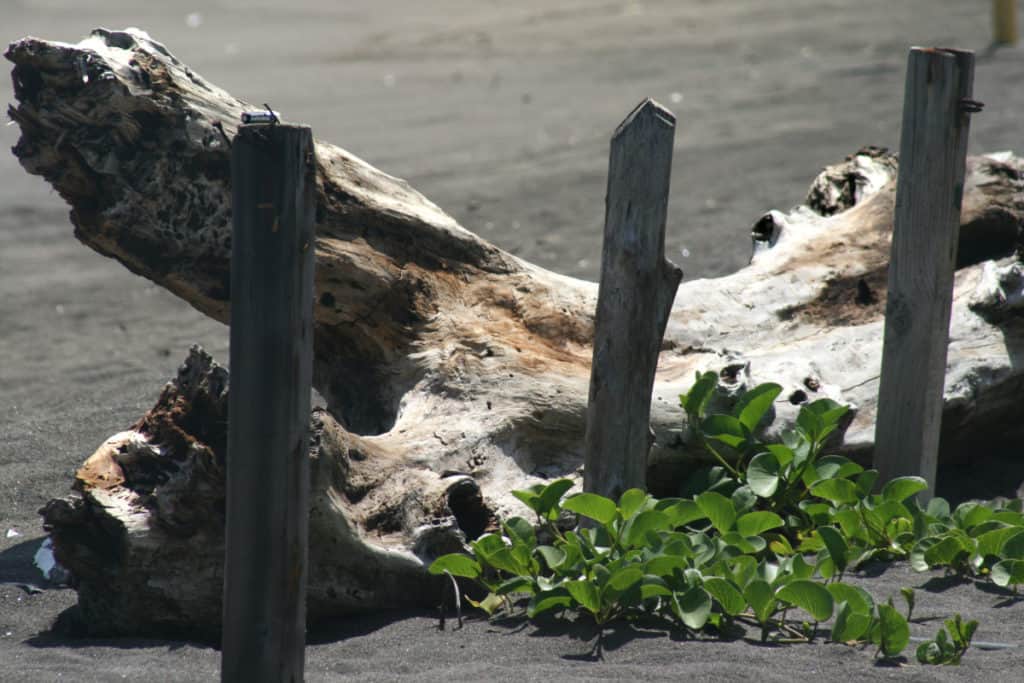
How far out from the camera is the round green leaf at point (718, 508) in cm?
412

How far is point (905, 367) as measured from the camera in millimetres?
4641

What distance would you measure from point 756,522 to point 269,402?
5.97 feet

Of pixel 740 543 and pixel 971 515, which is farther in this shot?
pixel 971 515

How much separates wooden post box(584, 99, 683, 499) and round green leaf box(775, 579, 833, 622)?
740mm

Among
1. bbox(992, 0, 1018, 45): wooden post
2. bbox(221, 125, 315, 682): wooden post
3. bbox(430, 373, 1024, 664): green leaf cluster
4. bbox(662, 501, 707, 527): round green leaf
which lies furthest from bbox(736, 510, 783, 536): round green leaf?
bbox(992, 0, 1018, 45): wooden post

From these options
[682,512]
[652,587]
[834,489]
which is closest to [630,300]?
[682,512]

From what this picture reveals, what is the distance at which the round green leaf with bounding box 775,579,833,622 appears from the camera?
11.8ft

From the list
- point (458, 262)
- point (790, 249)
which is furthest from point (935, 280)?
point (458, 262)

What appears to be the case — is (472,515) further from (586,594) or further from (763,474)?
(763,474)

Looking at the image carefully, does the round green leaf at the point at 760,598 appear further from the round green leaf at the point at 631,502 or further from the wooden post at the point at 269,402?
the wooden post at the point at 269,402

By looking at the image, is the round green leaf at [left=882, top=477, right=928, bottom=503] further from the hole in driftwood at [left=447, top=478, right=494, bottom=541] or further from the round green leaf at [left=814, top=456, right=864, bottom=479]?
the hole in driftwood at [left=447, top=478, right=494, bottom=541]

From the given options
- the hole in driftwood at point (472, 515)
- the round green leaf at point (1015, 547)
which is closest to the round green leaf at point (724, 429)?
the hole in driftwood at point (472, 515)

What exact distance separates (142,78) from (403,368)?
4.76ft

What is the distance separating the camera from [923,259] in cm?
456
